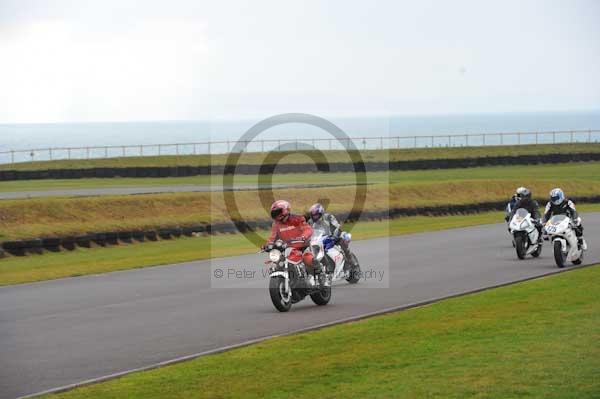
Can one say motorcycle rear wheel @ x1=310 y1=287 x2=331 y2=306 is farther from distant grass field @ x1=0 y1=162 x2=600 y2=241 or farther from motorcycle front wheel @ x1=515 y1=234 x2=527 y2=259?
distant grass field @ x1=0 y1=162 x2=600 y2=241

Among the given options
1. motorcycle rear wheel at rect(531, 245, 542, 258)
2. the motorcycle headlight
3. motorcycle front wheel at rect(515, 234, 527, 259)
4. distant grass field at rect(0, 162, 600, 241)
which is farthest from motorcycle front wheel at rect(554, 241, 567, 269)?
distant grass field at rect(0, 162, 600, 241)

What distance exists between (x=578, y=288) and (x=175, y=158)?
5476 centimetres

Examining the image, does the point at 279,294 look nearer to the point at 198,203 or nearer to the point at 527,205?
the point at 527,205

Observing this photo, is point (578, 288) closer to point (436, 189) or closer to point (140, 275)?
point (140, 275)

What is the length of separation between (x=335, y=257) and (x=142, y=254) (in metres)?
10.3

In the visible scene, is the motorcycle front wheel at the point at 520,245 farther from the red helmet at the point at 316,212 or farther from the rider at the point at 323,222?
the red helmet at the point at 316,212

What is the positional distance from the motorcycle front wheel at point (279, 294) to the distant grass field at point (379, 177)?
35871 mm

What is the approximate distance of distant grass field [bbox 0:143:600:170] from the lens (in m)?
67.3

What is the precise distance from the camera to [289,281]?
17.6m

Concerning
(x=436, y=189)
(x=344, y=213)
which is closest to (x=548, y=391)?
(x=344, y=213)

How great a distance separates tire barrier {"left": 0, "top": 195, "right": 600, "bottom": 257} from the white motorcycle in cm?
1308

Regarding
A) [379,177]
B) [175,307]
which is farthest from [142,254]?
[379,177]

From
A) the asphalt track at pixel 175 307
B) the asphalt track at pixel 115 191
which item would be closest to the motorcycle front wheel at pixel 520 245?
the asphalt track at pixel 175 307

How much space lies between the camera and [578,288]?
19.0m
